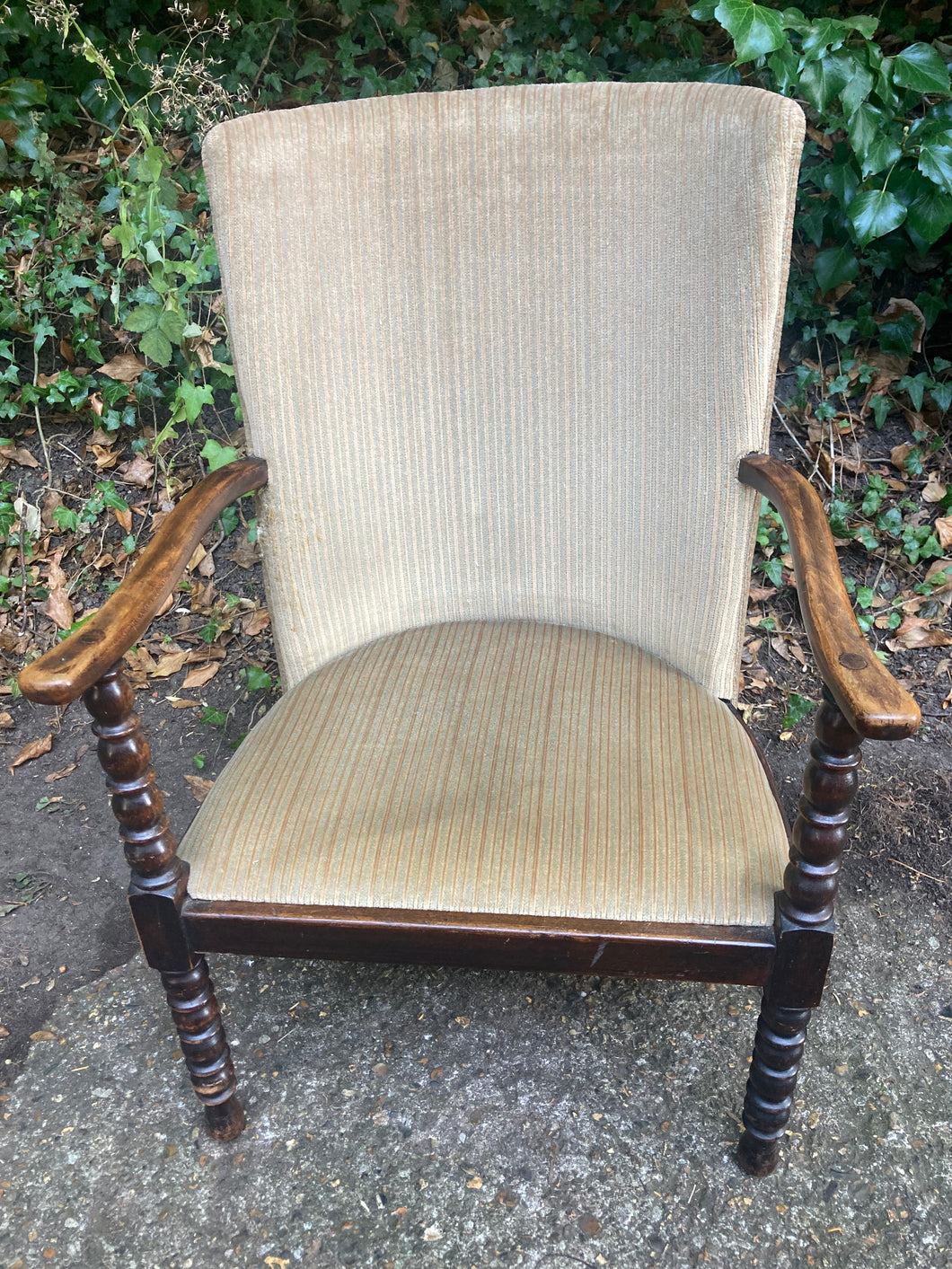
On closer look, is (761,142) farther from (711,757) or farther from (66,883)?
(66,883)

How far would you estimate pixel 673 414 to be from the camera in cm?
137

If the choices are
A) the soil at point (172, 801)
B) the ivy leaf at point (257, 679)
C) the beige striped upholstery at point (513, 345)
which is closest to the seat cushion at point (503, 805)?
the beige striped upholstery at point (513, 345)

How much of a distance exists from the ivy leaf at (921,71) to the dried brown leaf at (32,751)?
7.39 ft

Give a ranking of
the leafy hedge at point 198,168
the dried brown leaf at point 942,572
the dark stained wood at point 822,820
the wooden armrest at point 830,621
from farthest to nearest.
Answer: the dried brown leaf at point 942,572, the leafy hedge at point 198,168, the dark stained wood at point 822,820, the wooden armrest at point 830,621

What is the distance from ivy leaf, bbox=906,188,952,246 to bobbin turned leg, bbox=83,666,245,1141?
1.81 meters

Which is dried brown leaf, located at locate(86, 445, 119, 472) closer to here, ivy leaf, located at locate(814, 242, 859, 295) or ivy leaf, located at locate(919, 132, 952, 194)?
ivy leaf, located at locate(814, 242, 859, 295)

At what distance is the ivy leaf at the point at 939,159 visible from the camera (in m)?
1.84

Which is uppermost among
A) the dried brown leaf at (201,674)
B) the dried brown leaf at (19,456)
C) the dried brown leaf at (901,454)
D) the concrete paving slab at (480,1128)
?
the dried brown leaf at (901,454)

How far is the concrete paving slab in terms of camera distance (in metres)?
1.23

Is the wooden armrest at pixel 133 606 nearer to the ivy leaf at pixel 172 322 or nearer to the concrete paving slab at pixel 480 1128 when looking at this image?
the concrete paving slab at pixel 480 1128

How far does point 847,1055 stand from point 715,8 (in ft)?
5.76

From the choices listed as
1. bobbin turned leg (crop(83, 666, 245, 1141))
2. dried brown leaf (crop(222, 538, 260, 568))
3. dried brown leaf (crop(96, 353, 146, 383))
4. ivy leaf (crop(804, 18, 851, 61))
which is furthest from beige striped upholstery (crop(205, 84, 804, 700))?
dried brown leaf (crop(96, 353, 146, 383))

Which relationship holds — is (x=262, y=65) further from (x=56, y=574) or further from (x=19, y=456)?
(x=56, y=574)

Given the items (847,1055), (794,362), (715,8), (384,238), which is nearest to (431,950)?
(847,1055)
